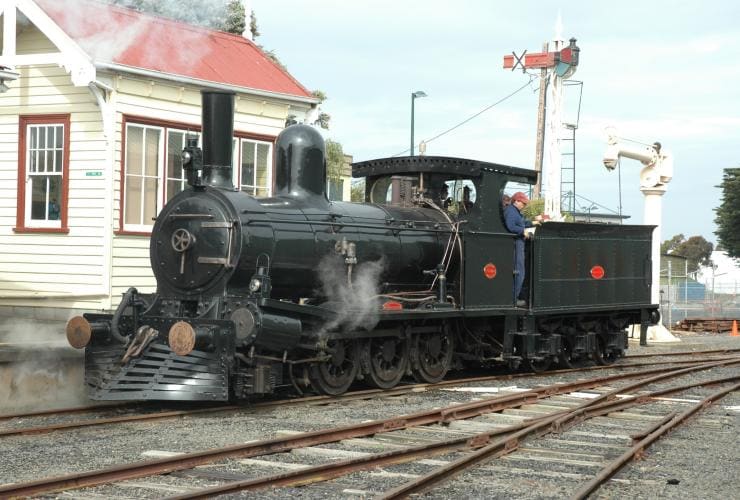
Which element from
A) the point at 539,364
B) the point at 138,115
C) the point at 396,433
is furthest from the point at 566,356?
the point at 138,115

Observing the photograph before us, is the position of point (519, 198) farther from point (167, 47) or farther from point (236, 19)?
point (236, 19)

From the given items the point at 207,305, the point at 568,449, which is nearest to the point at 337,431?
the point at 568,449

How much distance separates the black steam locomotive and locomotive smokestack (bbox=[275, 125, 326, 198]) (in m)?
0.01

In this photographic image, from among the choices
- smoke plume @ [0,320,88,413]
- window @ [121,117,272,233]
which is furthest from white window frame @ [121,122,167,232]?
smoke plume @ [0,320,88,413]

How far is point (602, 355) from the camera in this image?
15875mm

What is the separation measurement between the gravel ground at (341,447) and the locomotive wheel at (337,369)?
0.49m

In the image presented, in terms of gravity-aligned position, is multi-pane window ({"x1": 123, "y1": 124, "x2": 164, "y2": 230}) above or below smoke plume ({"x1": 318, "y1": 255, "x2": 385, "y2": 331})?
above

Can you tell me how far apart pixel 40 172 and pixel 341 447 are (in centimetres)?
850

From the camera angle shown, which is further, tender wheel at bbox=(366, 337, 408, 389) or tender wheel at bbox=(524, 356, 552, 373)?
tender wheel at bbox=(524, 356, 552, 373)

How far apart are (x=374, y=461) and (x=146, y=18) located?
10.6m

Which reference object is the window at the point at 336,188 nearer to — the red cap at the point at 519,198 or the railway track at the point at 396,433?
the red cap at the point at 519,198

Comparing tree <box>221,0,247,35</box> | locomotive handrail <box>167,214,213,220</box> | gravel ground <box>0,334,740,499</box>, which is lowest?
gravel ground <box>0,334,740,499</box>

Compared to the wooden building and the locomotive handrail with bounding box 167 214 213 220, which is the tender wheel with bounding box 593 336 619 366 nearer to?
the wooden building

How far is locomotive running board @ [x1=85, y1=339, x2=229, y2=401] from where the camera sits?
912 cm
